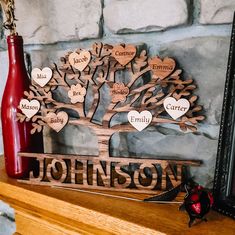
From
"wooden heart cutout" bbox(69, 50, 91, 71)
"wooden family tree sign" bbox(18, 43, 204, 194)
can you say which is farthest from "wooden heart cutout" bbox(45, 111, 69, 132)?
"wooden heart cutout" bbox(69, 50, 91, 71)

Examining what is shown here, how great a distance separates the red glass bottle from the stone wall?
0.41 feet

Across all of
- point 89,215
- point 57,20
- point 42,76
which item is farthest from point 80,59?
point 89,215

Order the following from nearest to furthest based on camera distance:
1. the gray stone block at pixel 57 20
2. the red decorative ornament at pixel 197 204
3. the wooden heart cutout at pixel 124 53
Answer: the red decorative ornament at pixel 197 204 → the wooden heart cutout at pixel 124 53 → the gray stone block at pixel 57 20

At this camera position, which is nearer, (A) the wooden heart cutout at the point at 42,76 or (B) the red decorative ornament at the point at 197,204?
(B) the red decorative ornament at the point at 197,204

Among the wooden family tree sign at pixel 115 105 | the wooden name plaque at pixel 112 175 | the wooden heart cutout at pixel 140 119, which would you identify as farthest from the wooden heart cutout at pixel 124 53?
the wooden name plaque at pixel 112 175

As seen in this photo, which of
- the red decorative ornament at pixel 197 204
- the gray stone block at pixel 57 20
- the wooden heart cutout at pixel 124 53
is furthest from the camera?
the gray stone block at pixel 57 20

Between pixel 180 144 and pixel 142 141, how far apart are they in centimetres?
9

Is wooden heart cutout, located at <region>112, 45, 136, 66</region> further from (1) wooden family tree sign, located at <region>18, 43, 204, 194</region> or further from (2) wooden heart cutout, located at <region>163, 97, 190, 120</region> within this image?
(2) wooden heart cutout, located at <region>163, 97, 190, 120</region>

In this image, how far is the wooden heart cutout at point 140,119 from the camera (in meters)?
0.66

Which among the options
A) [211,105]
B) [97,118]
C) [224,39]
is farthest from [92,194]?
[224,39]

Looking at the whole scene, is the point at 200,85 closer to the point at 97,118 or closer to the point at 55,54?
the point at 97,118

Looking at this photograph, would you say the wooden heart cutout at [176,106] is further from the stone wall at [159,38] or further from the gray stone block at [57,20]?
the gray stone block at [57,20]

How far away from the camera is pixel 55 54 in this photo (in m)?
0.85

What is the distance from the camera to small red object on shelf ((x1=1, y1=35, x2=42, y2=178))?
29.6 inches
